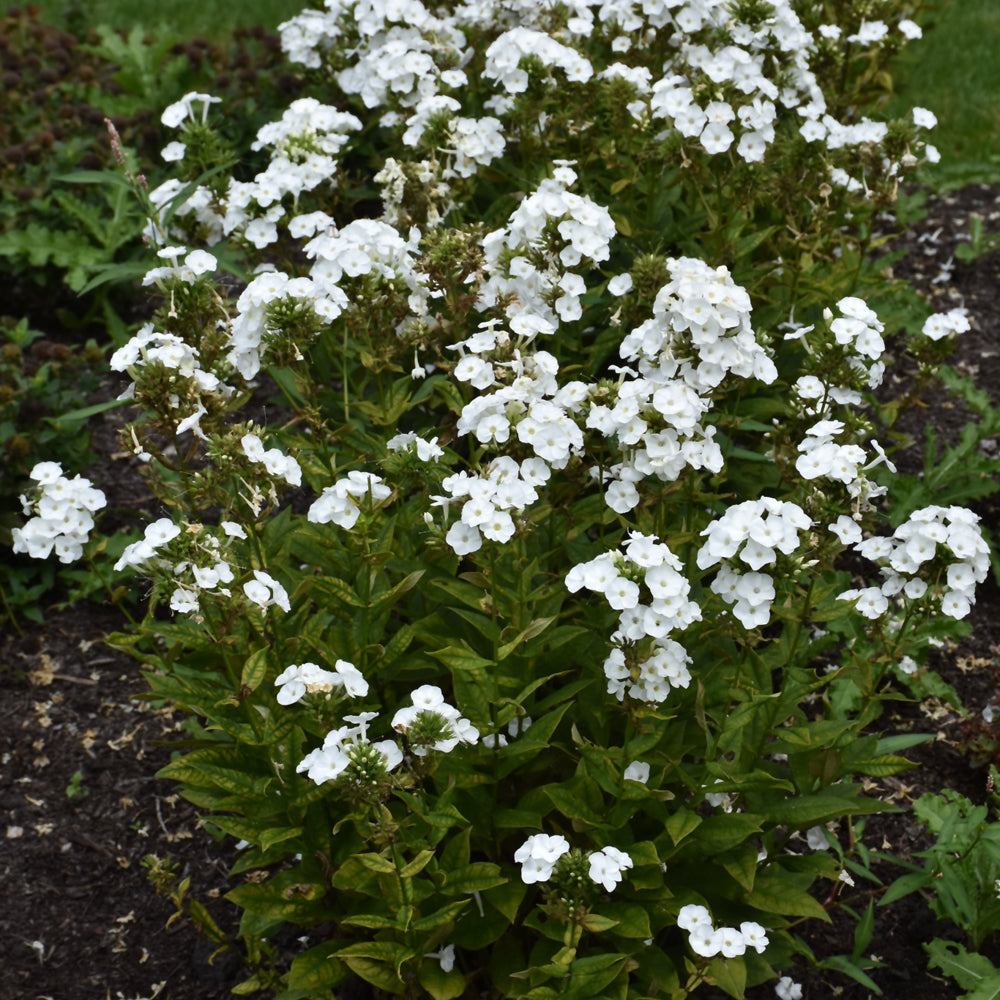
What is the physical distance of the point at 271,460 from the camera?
105 inches

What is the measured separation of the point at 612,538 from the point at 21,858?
82.8 inches

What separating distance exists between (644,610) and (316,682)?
69 centimetres

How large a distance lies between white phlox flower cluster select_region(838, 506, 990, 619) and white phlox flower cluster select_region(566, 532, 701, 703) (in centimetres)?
51

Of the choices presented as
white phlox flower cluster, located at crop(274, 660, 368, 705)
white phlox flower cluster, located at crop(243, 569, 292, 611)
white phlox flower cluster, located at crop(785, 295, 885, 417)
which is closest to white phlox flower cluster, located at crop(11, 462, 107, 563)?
white phlox flower cluster, located at crop(243, 569, 292, 611)

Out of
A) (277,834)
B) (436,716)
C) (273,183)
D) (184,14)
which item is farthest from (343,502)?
(184,14)

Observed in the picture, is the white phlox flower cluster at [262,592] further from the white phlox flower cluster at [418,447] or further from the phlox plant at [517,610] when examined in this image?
the white phlox flower cluster at [418,447]

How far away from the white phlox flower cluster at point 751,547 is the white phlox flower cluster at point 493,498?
15.6 inches

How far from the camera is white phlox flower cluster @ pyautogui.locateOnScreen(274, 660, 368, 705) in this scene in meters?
2.44

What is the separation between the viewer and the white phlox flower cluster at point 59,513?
9.27 ft

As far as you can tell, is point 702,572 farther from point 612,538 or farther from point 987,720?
point 987,720

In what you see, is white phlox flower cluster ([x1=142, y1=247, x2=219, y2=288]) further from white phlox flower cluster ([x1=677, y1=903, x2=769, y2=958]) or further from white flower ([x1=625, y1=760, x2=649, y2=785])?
white phlox flower cluster ([x1=677, y1=903, x2=769, y2=958])

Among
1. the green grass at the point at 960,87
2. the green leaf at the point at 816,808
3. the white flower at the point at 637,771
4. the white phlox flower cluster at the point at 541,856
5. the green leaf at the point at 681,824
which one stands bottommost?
the green grass at the point at 960,87

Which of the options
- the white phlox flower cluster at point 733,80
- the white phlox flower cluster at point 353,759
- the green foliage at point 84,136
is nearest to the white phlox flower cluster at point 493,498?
the white phlox flower cluster at point 353,759

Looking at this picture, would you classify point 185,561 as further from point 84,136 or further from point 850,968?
point 84,136
